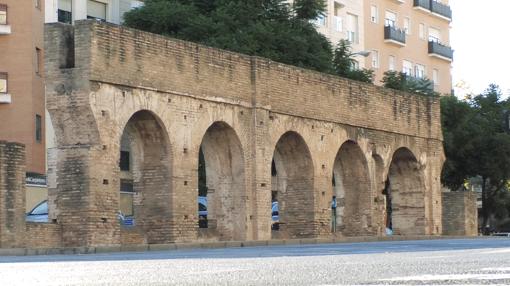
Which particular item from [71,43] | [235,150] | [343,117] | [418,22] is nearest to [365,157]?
[343,117]

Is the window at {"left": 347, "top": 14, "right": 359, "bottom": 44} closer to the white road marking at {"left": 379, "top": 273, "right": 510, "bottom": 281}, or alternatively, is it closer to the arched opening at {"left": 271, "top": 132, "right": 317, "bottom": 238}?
the arched opening at {"left": 271, "top": 132, "right": 317, "bottom": 238}

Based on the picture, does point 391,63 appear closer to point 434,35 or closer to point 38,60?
point 434,35

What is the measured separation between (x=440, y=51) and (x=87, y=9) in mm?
31285

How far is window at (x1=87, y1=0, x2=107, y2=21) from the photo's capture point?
170ft

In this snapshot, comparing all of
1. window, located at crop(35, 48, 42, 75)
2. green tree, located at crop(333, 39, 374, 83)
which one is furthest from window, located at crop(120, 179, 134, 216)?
green tree, located at crop(333, 39, 374, 83)

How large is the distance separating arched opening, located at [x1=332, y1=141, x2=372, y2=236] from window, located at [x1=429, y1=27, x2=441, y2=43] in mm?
37718

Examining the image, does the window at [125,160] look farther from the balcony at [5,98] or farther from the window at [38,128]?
the balcony at [5,98]

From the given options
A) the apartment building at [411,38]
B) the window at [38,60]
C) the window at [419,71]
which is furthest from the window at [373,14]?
→ the window at [38,60]

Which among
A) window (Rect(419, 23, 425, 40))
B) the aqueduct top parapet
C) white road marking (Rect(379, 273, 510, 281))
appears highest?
window (Rect(419, 23, 425, 40))

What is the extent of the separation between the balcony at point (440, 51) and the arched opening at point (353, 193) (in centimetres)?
3678

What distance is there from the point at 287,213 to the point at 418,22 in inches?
1568

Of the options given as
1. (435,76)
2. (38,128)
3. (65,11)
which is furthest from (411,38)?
(38,128)

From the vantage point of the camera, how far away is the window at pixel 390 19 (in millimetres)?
71312

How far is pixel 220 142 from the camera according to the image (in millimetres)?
33781
